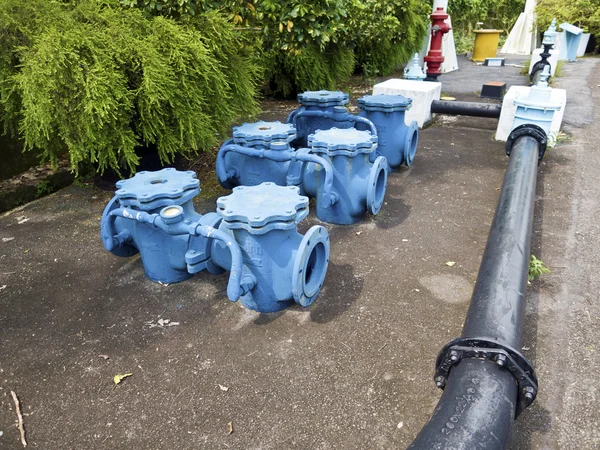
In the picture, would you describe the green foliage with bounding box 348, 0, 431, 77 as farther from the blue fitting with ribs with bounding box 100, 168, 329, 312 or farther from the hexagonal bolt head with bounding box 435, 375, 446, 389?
the hexagonal bolt head with bounding box 435, 375, 446, 389

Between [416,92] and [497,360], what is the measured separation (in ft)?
15.1

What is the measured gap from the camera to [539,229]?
3.11m

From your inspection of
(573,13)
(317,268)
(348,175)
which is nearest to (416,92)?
(348,175)

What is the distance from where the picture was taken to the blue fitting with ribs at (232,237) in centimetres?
211

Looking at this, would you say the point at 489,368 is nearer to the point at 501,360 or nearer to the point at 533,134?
the point at 501,360

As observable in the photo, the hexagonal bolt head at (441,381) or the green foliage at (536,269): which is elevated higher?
the hexagonal bolt head at (441,381)

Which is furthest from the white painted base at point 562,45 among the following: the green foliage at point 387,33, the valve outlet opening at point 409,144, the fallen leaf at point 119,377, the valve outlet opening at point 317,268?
the fallen leaf at point 119,377

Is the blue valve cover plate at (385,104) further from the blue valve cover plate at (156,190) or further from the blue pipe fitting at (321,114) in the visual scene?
the blue valve cover plate at (156,190)

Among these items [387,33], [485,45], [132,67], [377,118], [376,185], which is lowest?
[376,185]

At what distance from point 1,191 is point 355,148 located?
10.3 ft

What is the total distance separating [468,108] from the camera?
5.19 meters

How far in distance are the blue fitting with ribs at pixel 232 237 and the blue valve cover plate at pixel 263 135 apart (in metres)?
0.84

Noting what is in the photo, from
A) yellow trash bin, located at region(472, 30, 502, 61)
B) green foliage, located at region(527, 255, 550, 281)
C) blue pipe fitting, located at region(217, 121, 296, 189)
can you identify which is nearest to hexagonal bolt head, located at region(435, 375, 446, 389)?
green foliage, located at region(527, 255, 550, 281)

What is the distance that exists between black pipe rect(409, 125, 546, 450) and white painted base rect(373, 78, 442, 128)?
11.9ft
